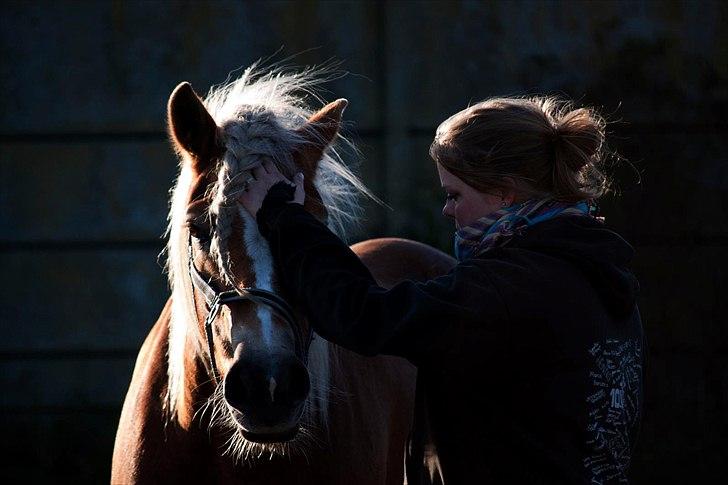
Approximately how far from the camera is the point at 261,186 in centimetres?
180

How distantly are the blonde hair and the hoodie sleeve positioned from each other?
0.20 meters

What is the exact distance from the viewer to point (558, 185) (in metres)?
1.64

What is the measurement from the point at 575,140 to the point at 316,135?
0.65 metres

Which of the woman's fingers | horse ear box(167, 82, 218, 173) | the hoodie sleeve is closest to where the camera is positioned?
the hoodie sleeve

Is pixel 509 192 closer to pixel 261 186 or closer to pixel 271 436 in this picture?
pixel 261 186

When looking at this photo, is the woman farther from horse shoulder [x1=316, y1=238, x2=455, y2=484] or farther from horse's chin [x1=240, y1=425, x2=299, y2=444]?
horse shoulder [x1=316, y1=238, x2=455, y2=484]

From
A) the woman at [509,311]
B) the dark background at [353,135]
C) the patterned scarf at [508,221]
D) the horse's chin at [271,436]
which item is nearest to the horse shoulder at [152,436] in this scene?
the horse's chin at [271,436]

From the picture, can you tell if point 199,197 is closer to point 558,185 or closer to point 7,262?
point 558,185

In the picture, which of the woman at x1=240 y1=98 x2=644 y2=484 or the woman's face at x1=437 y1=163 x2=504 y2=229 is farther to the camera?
the woman's face at x1=437 y1=163 x2=504 y2=229

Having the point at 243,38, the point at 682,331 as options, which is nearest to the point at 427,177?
A: the point at 243,38

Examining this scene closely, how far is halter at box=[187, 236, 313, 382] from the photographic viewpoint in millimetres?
1719

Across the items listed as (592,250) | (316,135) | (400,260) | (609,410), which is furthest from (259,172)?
(400,260)

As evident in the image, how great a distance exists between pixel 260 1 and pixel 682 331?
8.71 ft

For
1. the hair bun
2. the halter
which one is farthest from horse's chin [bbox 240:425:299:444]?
the hair bun
